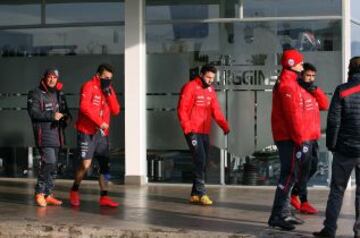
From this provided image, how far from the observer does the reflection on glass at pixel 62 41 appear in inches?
486

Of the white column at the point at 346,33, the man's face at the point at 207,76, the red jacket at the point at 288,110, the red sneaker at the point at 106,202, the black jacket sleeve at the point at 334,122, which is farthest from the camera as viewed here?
the white column at the point at 346,33

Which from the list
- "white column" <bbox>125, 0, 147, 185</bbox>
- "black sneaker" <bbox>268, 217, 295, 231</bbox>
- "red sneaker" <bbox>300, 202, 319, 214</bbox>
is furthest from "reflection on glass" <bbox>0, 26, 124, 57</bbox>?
"black sneaker" <bbox>268, 217, 295, 231</bbox>

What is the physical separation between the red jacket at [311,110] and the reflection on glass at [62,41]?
14.5ft

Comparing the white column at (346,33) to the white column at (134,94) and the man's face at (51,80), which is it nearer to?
the white column at (134,94)

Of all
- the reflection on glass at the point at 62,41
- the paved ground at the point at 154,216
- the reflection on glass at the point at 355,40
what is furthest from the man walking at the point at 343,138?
the reflection on glass at the point at 62,41

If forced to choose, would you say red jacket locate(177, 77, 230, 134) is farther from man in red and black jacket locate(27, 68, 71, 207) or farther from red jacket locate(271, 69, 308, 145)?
red jacket locate(271, 69, 308, 145)

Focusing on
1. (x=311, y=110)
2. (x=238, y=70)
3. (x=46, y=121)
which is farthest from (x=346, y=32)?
(x=46, y=121)

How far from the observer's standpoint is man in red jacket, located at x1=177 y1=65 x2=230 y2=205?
955cm

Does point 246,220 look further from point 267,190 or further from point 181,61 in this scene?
point 181,61

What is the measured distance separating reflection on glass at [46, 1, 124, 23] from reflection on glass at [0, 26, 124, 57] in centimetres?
16

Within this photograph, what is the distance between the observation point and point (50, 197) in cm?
967

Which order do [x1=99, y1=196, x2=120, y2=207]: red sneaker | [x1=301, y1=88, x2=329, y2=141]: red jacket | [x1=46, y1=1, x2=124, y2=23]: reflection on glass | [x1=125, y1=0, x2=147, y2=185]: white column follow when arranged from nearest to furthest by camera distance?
[x1=301, y1=88, x2=329, y2=141]: red jacket, [x1=99, y1=196, x2=120, y2=207]: red sneaker, [x1=125, y1=0, x2=147, y2=185]: white column, [x1=46, y1=1, x2=124, y2=23]: reflection on glass

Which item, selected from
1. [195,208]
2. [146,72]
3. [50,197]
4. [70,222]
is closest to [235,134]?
[146,72]

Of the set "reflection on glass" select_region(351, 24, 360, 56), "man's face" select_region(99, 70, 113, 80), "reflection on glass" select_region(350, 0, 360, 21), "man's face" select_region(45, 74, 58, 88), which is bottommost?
"man's face" select_region(45, 74, 58, 88)
